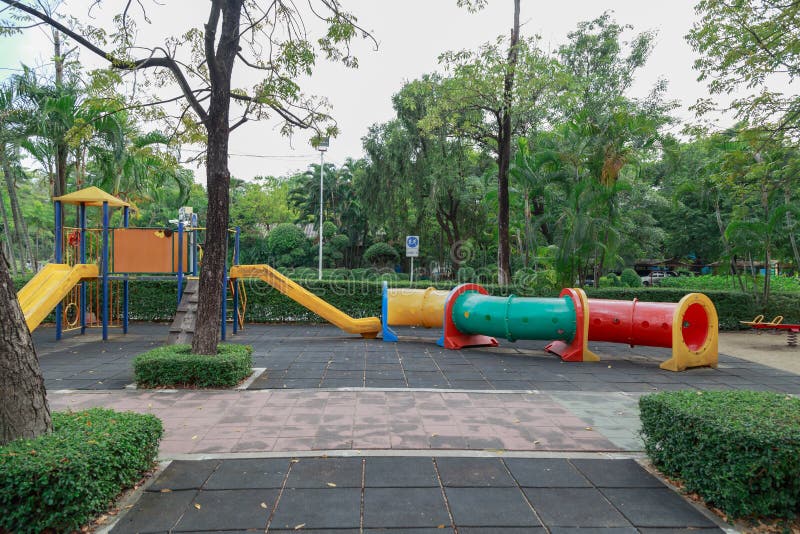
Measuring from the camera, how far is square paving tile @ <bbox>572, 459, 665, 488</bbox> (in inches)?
152

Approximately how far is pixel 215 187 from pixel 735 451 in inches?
271

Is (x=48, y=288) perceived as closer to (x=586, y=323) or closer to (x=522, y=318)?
(x=522, y=318)

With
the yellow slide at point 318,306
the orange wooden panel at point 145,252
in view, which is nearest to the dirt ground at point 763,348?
the yellow slide at point 318,306

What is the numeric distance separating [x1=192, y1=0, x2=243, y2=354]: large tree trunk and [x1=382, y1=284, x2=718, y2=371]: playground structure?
5.12 metres

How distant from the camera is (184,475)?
154 inches

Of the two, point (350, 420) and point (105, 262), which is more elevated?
point (105, 262)

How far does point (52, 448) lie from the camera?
10.5 feet

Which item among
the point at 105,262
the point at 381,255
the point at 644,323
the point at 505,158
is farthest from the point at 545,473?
the point at 381,255

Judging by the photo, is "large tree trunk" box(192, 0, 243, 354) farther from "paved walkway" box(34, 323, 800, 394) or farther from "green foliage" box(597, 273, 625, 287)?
"green foliage" box(597, 273, 625, 287)

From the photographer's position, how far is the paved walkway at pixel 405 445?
331 cm

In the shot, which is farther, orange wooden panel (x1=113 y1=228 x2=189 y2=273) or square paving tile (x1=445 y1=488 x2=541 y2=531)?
orange wooden panel (x1=113 y1=228 x2=189 y2=273)

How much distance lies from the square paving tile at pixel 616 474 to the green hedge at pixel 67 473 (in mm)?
3521

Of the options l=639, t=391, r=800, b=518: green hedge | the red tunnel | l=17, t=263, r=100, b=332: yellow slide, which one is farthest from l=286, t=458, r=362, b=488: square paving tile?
l=17, t=263, r=100, b=332: yellow slide

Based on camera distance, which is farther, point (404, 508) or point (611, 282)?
point (611, 282)
